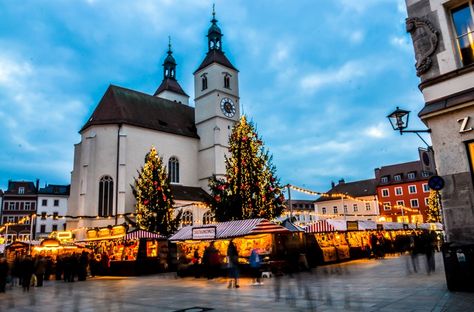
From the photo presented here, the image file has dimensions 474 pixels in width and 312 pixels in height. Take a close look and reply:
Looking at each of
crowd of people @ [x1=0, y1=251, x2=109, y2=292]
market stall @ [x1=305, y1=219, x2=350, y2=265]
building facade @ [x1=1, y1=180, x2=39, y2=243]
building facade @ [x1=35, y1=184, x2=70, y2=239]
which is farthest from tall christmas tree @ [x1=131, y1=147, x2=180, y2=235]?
building facade @ [x1=1, y1=180, x2=39, y2=243]

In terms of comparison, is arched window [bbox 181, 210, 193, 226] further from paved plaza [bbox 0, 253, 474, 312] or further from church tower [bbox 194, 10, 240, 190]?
paved plaza [bbox 0, 253, 474, 312]

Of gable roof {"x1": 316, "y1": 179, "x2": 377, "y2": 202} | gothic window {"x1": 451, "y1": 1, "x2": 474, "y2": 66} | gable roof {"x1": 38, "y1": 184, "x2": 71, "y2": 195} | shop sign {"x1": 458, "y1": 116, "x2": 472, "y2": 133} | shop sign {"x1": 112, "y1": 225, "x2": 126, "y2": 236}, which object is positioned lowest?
shop sign {"x1": 112, "y1": 225, "x2": 126, "y2": 236}

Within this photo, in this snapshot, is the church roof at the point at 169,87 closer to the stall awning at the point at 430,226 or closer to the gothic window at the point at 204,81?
the gothic window at the point at 204,81

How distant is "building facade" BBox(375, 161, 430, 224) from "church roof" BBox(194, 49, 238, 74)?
117ft

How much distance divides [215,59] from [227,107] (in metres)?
7.25

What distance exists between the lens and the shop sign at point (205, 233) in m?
17.9

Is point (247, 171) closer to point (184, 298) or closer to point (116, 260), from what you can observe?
point (116, 260)

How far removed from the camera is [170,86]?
65.6 m

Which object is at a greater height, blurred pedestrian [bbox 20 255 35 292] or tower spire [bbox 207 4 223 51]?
tower spire [bbox 207 4 223 51]

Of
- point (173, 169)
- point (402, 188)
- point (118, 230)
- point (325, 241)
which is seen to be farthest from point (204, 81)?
point (402, 188)

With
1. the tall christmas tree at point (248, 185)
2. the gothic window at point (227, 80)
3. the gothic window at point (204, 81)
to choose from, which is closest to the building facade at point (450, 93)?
the tall christmas tree at point (248, 185)

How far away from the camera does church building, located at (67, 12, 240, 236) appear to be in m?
39.2

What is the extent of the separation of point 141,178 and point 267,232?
67.2 feet

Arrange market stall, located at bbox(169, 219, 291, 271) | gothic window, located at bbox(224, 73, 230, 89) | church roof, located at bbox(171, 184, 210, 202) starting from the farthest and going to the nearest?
gothic window, located at bbox(224, 73, 230, 89)
church roof, located at bbox(171, 184, 210, 202)
market stall, located at bbox(169, 219, 291, 271)
